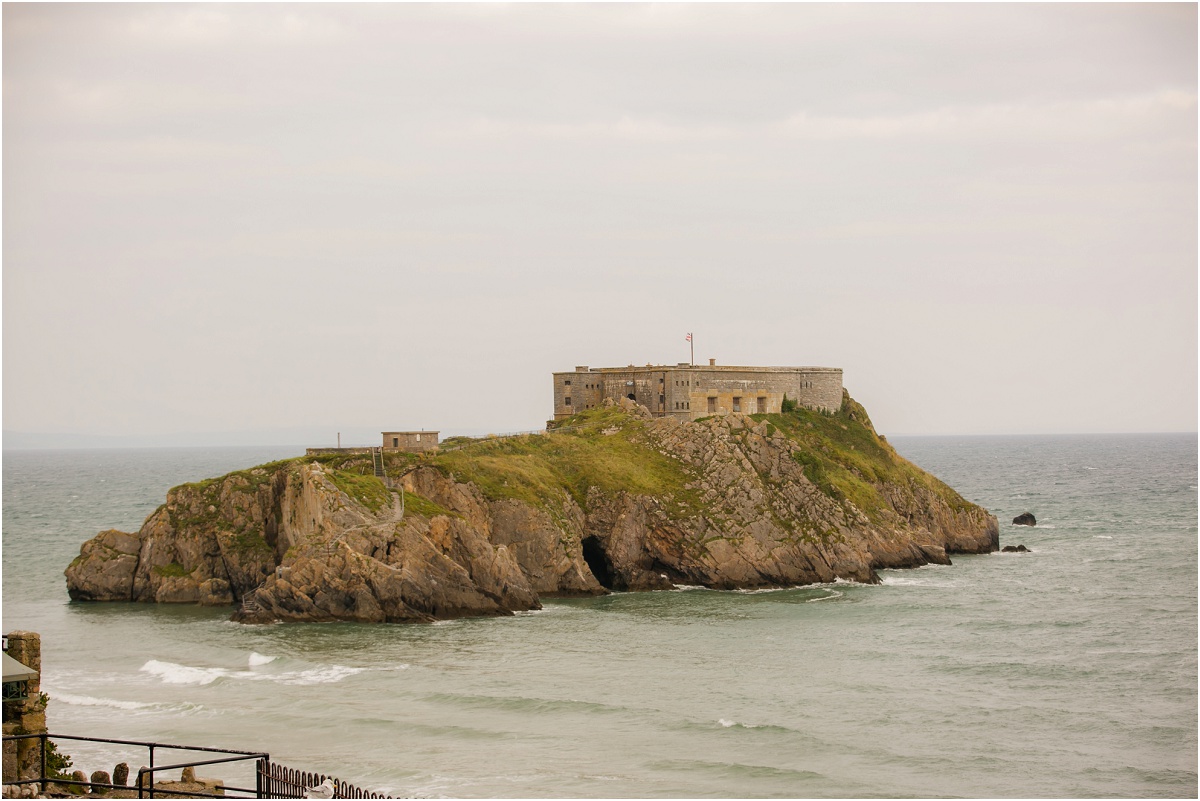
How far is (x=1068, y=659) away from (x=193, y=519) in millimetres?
56615

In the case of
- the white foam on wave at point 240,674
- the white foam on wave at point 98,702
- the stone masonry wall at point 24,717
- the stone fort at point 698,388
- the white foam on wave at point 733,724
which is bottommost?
the white foam on wave at point 733,724

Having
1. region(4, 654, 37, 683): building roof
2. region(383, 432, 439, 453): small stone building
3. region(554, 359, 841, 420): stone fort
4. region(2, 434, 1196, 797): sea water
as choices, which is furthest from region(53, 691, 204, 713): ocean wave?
region(554, 359, 841, 420): stone fort

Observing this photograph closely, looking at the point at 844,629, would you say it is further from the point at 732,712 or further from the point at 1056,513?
the point at 1056,513

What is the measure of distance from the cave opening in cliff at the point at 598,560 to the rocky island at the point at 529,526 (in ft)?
0.50

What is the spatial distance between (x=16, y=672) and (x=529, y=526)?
58171mm

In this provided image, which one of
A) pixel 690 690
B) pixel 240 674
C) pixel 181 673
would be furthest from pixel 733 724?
pixel 181 673

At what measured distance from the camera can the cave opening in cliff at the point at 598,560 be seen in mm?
92919

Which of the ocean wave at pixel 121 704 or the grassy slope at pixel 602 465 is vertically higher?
the grassy slope at pixel 602 465

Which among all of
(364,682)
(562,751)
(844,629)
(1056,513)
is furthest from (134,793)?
(1056,513)

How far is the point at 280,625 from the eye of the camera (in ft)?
249

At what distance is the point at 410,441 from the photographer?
3848 inches

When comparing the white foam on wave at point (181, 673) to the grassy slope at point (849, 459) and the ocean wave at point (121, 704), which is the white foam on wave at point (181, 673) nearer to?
the ocean wave at point (121, 704)

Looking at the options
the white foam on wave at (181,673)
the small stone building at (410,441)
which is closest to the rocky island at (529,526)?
the small stone building at (410,441)

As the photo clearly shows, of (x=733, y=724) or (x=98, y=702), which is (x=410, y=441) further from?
(x=733, y=724)
